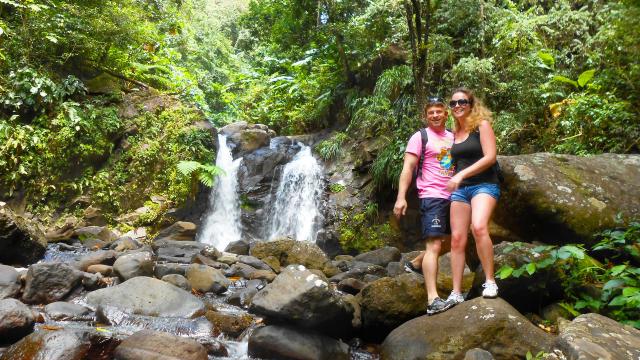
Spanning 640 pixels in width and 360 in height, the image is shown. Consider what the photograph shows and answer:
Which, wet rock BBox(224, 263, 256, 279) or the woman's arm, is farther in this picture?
wet rock BBox(224, 263, 256, 279)

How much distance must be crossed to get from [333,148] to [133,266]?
6.95 metres

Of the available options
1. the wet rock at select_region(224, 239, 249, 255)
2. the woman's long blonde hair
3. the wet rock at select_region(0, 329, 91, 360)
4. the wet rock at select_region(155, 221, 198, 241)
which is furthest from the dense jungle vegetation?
the wet rock at select_region(0, 329, 91, 360)

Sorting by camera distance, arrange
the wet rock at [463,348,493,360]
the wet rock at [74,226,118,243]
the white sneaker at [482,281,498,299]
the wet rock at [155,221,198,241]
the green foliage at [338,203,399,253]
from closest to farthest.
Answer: the wet rock at [463,348,493,360], the white sneaker at [482,281,498,299], the wet rock at [74,226,118,243], the wet rock at [155,221,198,241], the green foliage at [338,203,399,253]

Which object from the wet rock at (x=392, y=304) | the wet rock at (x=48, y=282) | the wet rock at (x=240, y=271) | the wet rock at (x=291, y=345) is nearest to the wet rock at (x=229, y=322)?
the wet rock at (x=291, y=345)

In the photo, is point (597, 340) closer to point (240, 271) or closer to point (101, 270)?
point (240, 271)

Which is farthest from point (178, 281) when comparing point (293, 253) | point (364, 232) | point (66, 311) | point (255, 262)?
point (364, 232)

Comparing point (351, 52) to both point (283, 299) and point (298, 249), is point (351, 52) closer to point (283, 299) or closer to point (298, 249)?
point (298, 249)

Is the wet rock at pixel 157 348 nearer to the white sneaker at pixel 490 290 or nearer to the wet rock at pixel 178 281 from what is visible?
the wet rock at pixel 178 281

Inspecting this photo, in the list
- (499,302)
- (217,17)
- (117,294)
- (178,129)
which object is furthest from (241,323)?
(217,17)

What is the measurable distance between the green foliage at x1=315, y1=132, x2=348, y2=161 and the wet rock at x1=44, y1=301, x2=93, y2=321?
799 cm

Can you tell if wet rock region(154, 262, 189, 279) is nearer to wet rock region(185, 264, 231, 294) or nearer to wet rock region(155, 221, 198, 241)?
wet rock region(185, 264, 231, 294)

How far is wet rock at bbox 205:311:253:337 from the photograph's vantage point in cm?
464

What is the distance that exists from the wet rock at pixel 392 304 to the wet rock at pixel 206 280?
95.5 inches

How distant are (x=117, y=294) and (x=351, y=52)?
33.4ft
